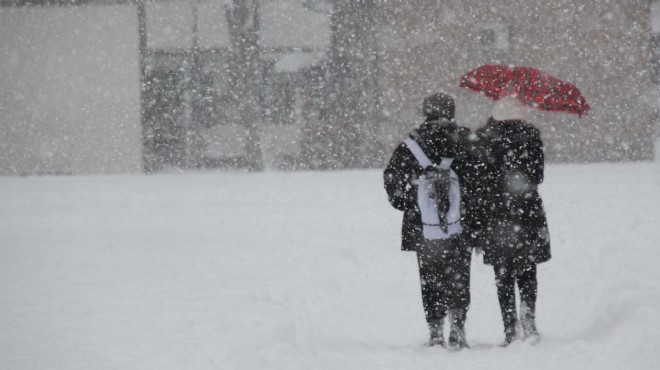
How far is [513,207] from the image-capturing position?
161 inches

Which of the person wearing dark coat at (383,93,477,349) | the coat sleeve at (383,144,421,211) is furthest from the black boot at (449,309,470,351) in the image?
the coat sleeve at (383,144,421,211)

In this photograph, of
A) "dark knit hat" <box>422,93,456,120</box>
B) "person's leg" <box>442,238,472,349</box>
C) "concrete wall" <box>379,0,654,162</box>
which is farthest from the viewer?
"concrete wall" <box>379,0,654,162</box>

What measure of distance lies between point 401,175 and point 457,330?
3.10 feet

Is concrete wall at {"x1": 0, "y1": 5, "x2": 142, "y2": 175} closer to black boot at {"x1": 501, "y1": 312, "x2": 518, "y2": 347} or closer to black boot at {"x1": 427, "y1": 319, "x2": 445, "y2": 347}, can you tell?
black boot at {"x1": 427, "y1": 319, "x2": 445, "y2": 347}

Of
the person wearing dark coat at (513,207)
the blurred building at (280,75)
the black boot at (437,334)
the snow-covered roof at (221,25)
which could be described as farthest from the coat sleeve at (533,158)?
the snow-covered roof at (221,25)

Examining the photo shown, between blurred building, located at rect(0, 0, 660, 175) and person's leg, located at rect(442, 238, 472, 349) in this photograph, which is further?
blurred building, located at rect(0, 0, 660, 175)

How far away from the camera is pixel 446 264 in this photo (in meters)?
4.11

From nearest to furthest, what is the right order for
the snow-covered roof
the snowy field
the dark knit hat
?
the snowy field < the dark knit hat < the snow-covered roof

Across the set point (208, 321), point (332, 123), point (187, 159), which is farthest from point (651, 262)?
point (187, 159)

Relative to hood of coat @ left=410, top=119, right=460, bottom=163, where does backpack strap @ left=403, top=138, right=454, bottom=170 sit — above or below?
below

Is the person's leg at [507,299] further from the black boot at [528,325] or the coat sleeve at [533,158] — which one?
the coat sleeve at [533,158]

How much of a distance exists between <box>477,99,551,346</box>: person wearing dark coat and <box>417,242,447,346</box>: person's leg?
309mm

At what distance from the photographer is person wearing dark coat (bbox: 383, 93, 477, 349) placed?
13.1 feet

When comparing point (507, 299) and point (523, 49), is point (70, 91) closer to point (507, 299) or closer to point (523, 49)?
point (523, 49)
